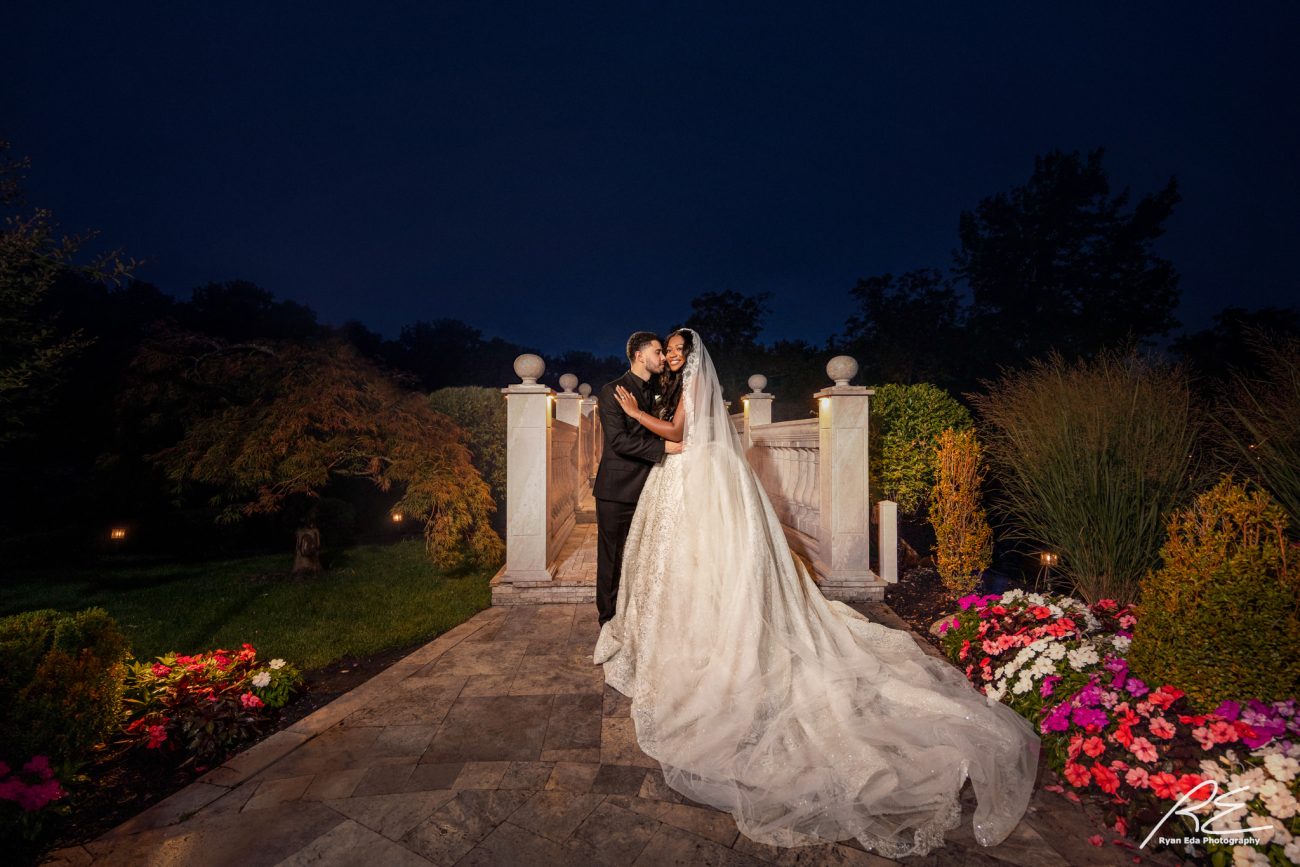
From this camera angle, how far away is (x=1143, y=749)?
2135 millimetres

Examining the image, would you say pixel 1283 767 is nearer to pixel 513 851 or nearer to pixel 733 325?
pixel 513 851

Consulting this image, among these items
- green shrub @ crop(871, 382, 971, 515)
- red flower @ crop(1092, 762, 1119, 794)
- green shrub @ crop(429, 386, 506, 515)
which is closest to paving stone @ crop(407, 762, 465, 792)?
red flower @ crop(1092, 762, 1119, 794)

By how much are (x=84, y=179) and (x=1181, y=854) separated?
7433cm

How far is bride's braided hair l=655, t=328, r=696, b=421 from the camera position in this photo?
11.3ft

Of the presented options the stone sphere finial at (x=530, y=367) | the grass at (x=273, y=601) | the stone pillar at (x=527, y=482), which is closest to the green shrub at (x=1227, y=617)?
the stone pillar at (x=527, y=482)

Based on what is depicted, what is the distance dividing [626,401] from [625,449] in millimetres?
311

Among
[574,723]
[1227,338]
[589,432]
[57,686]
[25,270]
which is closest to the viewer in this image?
[57,686]

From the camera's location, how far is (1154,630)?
7.91 feet

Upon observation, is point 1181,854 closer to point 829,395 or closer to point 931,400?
point 829,395

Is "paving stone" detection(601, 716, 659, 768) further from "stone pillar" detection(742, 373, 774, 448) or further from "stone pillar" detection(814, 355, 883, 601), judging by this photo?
"stone pillar" detection(742, 373, 774, 448)

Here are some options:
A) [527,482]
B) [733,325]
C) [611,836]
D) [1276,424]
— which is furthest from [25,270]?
[733,325]

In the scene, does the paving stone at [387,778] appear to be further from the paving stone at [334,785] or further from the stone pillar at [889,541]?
the stone pillar at [889,541]

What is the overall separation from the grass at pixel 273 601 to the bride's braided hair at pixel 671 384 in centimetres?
282

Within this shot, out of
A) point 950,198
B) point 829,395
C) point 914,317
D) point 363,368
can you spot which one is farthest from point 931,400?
point 950,198
